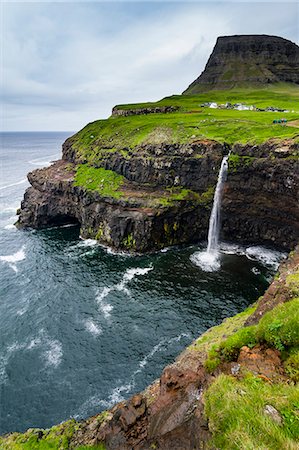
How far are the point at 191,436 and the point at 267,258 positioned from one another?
55591mm

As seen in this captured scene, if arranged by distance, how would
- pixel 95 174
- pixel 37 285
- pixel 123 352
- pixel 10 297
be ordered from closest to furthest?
pixel 123 352, pixel 10 297, pixel 37 285, pixel 95 174

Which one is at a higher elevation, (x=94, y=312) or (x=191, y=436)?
(x=191, y=436)

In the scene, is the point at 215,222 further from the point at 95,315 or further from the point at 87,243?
the point at 95,315

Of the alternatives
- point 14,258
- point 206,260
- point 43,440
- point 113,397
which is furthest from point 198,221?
point 43,440

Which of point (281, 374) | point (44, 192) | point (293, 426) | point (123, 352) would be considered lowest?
point (123, 352)

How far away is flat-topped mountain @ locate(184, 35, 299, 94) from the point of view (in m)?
173

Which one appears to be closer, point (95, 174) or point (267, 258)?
point (267, 258)

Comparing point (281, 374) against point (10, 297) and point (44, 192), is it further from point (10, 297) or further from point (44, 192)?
point (44, 192)

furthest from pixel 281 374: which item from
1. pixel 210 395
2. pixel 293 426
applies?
pixel 293 426

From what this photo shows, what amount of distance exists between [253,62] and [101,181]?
14052 centimetres

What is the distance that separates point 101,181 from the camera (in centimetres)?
8719

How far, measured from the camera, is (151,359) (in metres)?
39.1

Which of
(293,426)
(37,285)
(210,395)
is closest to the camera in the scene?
(293,426)

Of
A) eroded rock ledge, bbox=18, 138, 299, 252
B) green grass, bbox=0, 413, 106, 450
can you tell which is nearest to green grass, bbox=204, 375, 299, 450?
green grass, bbox=0, 413, 106, 450
